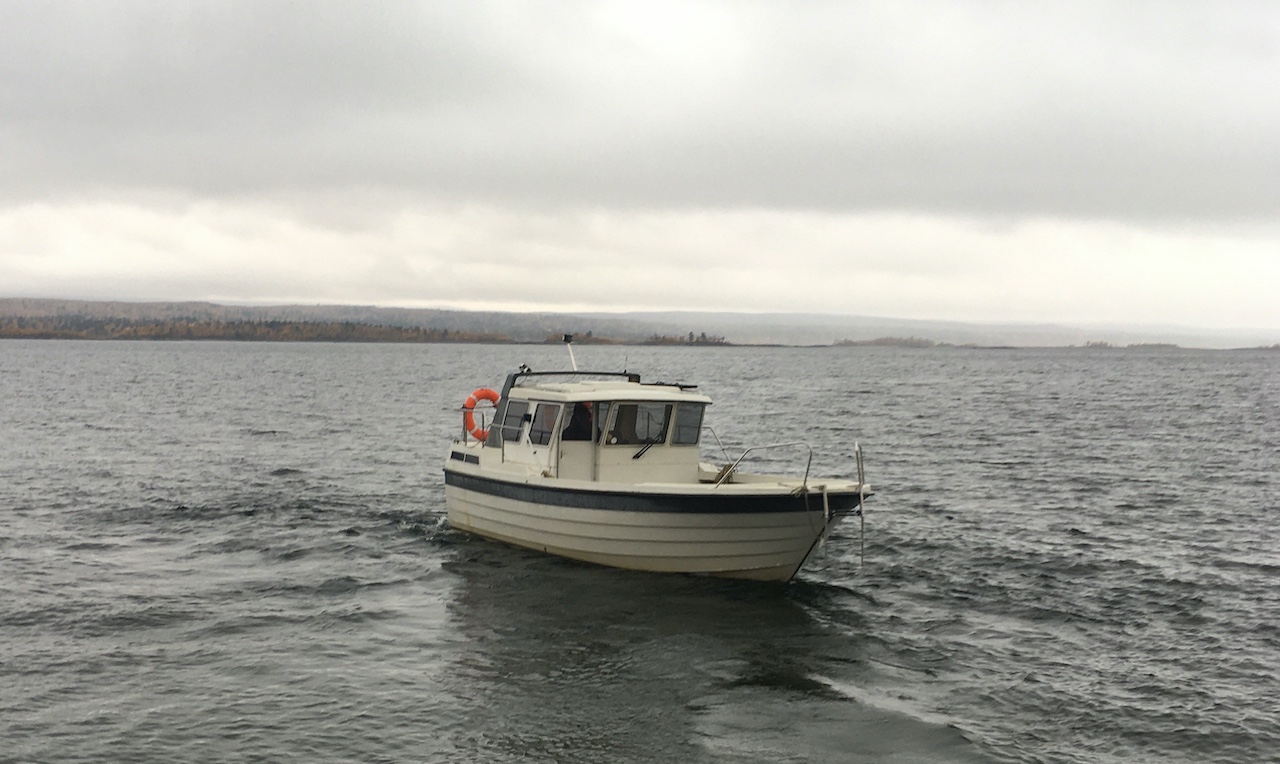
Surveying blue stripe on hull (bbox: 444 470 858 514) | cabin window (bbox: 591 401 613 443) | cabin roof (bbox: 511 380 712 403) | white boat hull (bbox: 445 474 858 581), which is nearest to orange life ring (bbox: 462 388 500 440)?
cabin roof (bbox: 511 380 712 403)

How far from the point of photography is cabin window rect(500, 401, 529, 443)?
20.6 meters

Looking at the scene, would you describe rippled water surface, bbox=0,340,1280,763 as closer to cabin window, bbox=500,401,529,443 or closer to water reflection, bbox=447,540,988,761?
water reflection, bbox=447,540,988,761

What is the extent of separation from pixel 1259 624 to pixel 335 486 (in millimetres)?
22003

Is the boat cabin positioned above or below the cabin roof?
below

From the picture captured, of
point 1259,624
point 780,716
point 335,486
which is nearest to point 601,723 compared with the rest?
point 780,716

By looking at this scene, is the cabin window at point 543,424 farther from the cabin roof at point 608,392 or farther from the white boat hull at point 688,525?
the white boat hull at point 688,525

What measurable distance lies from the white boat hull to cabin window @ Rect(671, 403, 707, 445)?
220 centimetres

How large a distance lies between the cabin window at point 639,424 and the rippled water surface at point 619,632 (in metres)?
2.33

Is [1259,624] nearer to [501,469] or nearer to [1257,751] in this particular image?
[1257,751]

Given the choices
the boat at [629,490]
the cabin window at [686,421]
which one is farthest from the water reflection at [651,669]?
the cabin window at [686,421]

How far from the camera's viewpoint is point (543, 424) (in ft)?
65.6

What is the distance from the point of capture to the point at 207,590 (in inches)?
707

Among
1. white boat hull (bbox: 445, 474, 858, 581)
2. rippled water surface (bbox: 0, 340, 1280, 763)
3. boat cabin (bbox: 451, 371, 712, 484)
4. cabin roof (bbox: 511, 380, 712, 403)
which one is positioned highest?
cabin roof (bbox: 511, 380, 712, 403)

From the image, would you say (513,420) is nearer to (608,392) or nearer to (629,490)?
(608,392)
